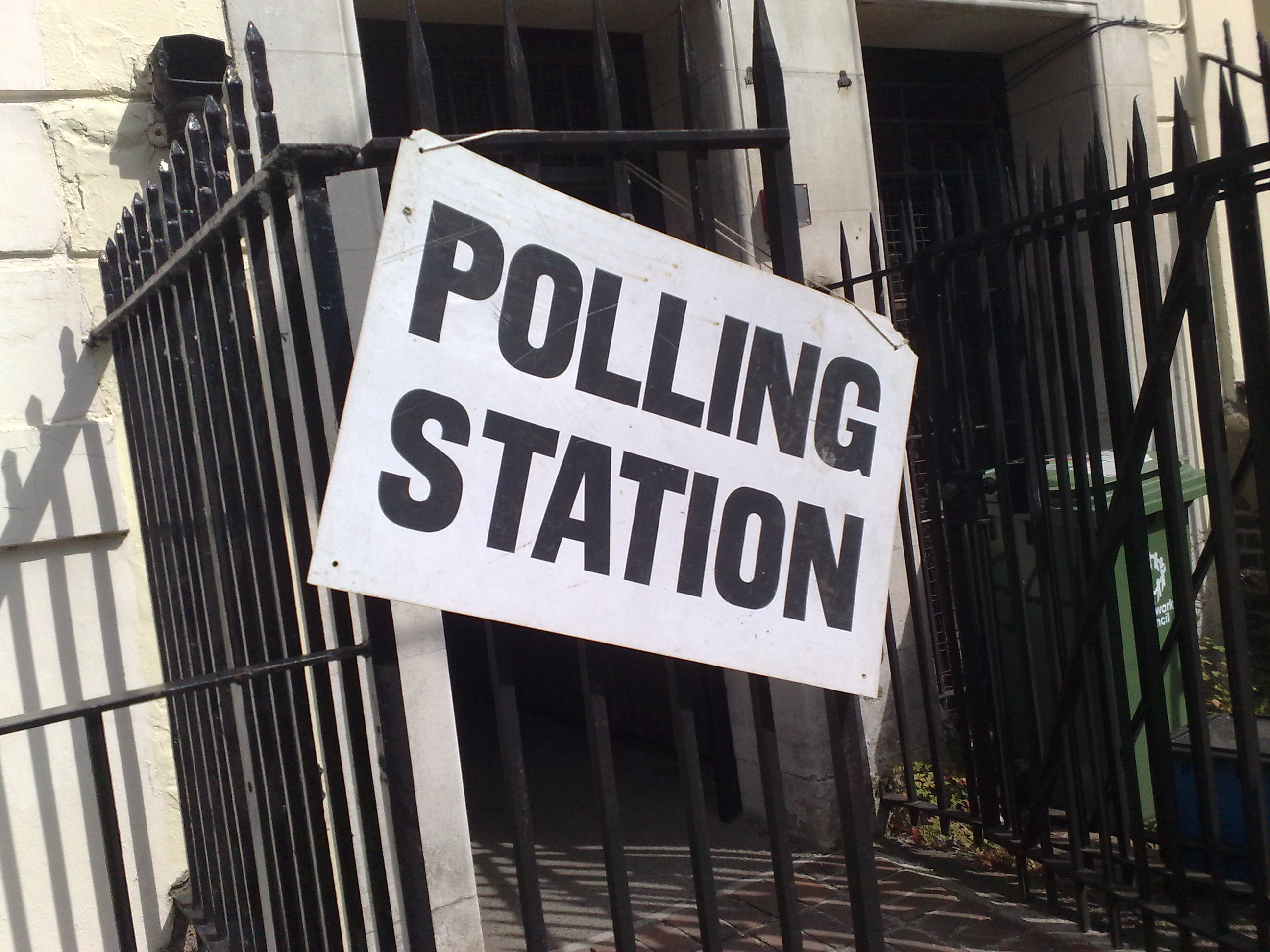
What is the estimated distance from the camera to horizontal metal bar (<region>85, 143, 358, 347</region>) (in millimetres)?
1541

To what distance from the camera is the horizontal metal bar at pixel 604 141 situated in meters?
1.63

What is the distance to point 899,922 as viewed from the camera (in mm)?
3422

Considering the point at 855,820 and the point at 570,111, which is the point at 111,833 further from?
the point at 570,111

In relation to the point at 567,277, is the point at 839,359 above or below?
below

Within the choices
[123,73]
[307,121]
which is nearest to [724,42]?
[307,121]

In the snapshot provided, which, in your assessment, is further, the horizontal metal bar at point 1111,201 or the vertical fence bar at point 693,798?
the horizontal metal bar at point 1111,201

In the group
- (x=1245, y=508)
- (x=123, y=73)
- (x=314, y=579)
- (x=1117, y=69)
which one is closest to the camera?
(x=314, y=579)

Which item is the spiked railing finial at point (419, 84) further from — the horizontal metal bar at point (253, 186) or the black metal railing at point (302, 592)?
the horizontal metal bar at point (253, 186)

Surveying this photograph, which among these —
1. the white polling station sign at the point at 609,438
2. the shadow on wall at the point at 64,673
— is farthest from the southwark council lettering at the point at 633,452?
the shadow on wall at the point at 64,673

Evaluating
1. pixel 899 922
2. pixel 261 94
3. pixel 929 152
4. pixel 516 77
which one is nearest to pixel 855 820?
pixel 516 77

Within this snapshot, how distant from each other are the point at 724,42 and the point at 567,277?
2937 millimetres

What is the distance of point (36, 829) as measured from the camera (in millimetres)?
2672

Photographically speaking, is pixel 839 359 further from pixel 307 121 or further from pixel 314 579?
pixel 307 121

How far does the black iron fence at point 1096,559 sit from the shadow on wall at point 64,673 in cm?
263
